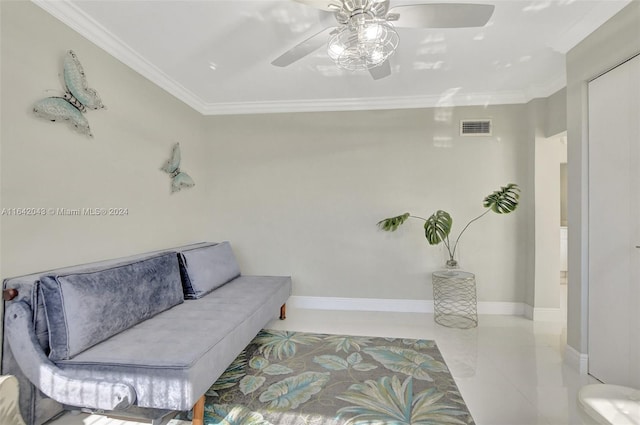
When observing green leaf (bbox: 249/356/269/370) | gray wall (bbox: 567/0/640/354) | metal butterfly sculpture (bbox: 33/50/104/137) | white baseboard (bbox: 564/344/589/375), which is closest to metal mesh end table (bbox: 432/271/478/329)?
white baseboard (bbox: 564/344/589/375)

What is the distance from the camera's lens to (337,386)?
6.65 feet

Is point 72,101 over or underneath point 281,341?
over

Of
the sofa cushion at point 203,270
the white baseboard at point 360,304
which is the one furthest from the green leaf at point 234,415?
the white baseboard at point 360,304

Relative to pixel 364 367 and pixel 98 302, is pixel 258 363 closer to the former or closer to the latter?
pixel 364 367

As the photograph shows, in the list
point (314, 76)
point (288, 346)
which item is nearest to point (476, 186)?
point (314, 76)

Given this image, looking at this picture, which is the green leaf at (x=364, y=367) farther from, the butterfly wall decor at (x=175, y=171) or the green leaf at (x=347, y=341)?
the butterfly wall decor at (x=175, y=171)

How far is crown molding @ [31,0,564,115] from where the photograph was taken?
2457 millimetres

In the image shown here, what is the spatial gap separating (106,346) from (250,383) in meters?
0.95

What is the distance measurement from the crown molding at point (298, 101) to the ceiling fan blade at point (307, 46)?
1406mm

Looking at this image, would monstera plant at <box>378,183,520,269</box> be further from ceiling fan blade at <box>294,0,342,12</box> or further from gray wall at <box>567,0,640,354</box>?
ceiling fan blade at <box>294,0,342,12</box>

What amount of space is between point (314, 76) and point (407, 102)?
1.25 m

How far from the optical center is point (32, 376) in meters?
1.49

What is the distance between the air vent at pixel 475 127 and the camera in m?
3.46

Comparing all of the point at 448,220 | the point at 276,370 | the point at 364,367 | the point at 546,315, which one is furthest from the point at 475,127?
the point at 276,370
